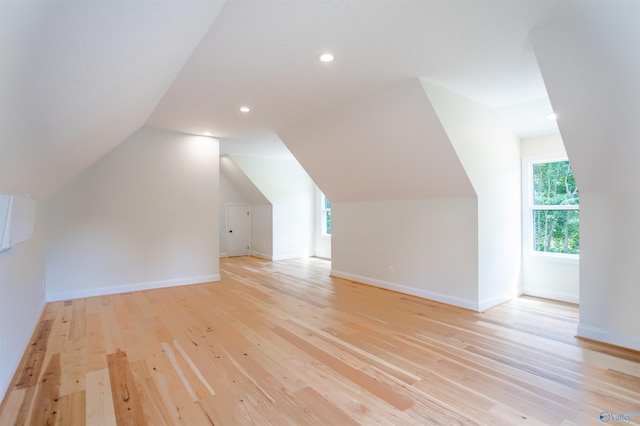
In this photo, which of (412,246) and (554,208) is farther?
(412,246)

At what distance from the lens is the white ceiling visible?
1259 mm

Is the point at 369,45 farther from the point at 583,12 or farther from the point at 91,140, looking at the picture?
the point at 91,140

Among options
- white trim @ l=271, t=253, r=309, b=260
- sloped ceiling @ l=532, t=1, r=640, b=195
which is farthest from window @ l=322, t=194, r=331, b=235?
sloped ceiling @ l=532, t=1, r=640, b=195

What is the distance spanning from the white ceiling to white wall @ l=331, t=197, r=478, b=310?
1659 millimetres

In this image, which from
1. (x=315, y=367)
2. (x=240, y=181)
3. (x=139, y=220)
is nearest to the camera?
(x=315, y=367)

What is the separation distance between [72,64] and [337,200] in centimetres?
495

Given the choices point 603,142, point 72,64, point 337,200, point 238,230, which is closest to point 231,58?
point 72,64

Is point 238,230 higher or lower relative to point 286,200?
lower

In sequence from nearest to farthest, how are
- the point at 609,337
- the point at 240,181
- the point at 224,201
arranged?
1. the point at 609,337
2. the point at 240,181
3. the point at 224,201

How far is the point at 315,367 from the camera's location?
258 centimetres

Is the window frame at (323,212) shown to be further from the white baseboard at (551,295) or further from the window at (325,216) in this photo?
the white baseboard at (551,295)

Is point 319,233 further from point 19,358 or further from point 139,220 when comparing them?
point 19,358

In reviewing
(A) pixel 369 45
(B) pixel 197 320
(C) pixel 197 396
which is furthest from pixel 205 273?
(A) pixel 369 45

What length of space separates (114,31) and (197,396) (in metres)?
2.22
